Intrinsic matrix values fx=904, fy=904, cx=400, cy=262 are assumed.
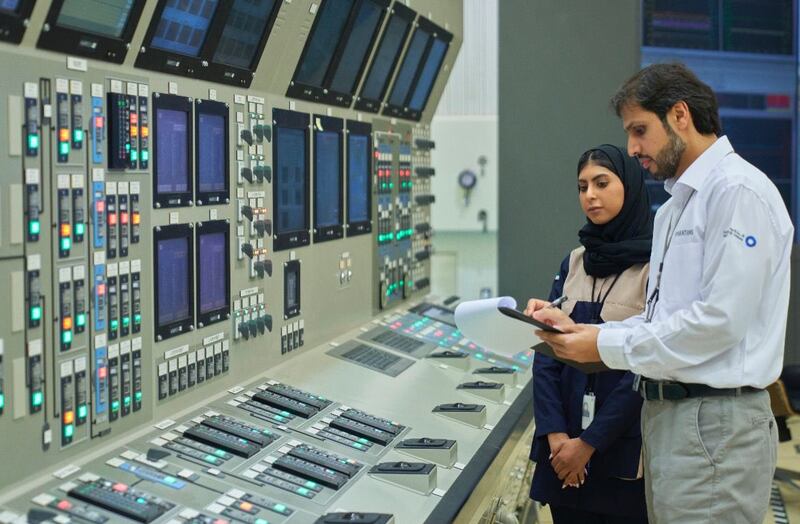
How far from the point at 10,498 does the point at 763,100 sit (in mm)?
5789

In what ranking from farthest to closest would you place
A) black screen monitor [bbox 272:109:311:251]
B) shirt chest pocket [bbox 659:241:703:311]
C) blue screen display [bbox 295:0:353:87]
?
blue screen display [bbox 295:0:353:87] → black screen monitor [bbox 272:109:311:251] → shirt chest pocket [bbox 659:241:703:311]

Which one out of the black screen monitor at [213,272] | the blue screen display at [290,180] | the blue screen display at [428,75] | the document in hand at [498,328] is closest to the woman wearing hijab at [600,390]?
the document in hand at [498,328]

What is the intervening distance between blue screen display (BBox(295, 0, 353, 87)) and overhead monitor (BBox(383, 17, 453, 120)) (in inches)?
33.9

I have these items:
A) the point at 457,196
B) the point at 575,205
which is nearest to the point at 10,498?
the point at 575,205

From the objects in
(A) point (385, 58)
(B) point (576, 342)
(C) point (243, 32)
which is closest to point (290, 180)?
(C) point (243, 32)

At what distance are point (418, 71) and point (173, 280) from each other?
240 centimetres

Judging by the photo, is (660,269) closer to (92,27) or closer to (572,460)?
(572,460)

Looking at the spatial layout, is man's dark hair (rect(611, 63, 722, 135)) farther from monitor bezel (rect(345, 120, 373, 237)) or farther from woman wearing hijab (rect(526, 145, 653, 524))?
monitor bezel (rect(345, 120, 373, 237))

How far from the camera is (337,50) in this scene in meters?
3.56

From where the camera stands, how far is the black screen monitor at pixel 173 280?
2.48m

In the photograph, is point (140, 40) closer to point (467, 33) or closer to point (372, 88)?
point (372, 88)

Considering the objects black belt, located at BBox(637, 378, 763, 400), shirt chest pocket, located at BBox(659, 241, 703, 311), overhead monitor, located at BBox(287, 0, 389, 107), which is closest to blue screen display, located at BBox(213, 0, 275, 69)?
overhead monitor, located at BBox(287, 0, 389, 107)

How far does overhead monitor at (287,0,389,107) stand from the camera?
331 centimetres

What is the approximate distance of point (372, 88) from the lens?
411 centimetres
